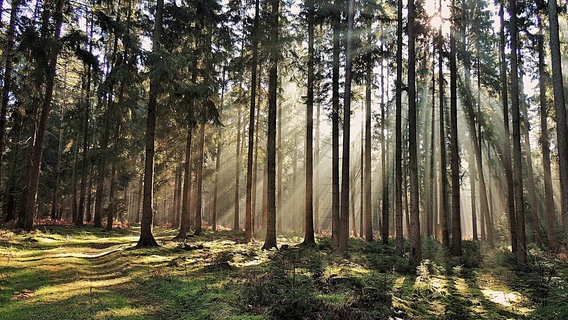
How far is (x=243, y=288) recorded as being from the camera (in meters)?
8.09

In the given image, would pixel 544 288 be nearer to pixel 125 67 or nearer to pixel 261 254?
pixel 261 254

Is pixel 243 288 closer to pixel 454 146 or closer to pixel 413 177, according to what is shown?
pixel 413 177

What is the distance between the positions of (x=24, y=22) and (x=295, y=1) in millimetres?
12073

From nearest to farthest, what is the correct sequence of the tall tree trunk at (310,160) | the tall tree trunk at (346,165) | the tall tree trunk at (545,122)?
the tall tree trunk at (346,165), the tall tree trunk at (310,160), the tall tree trunk at (545,122)

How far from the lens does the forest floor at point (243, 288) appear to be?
253 inches

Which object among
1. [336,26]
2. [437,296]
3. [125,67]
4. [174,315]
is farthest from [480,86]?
[174,315]

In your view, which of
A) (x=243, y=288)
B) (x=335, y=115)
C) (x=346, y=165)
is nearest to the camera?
(x=243, y=288)

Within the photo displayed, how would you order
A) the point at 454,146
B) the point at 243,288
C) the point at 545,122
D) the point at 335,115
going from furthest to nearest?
the point at 545,122
the point at 454,146
the point at 335,115
the point at 243,288

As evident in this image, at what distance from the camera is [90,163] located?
2331 centimetres

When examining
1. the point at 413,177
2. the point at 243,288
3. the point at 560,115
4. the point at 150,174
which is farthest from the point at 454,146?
the point at 150,174

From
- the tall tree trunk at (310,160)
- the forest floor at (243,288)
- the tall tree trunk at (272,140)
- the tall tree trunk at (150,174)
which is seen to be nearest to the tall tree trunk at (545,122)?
the forest floor at (243,288)

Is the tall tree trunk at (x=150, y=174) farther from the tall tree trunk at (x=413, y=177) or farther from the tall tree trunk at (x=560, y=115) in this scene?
the tall tree trunk at (x=560, y=115)

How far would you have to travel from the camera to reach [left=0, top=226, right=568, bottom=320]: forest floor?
21.1 feet

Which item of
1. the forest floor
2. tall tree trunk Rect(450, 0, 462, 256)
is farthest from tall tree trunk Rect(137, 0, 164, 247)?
tall tree trunk Rect(450, 0, 462, 256)
